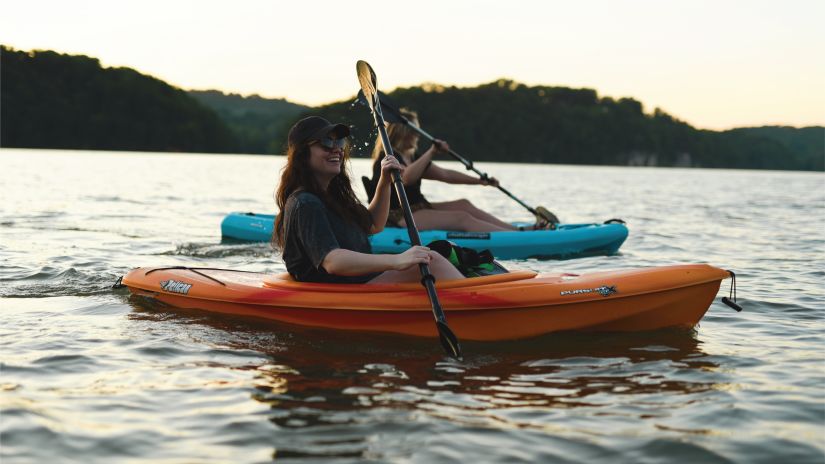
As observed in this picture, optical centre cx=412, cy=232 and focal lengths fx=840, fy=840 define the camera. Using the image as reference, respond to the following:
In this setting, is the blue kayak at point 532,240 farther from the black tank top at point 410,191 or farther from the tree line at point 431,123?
the tree line at point 431,123

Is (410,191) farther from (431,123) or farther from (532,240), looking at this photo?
(431,123)

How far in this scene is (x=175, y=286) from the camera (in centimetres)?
570

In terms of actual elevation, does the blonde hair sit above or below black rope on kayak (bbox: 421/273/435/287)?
above

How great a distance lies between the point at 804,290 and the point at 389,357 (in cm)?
419

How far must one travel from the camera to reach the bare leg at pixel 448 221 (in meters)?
8.77

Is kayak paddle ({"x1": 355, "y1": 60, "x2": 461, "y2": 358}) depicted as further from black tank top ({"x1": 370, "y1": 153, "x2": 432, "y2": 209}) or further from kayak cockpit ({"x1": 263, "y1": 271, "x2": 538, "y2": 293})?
black tank top ({"x1": 370, "y1": 153, "x2": 432, "y2": 209})

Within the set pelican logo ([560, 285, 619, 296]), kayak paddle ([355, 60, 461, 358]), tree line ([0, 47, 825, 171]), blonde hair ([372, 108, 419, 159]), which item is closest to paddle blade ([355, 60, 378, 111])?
kayak paddle ([355, 60, 461, 358])

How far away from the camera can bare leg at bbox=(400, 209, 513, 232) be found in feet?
28.8

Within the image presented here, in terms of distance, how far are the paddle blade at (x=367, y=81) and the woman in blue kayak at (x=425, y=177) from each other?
0.84 metres

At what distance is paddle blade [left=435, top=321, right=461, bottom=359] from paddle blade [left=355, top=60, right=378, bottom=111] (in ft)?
8.06

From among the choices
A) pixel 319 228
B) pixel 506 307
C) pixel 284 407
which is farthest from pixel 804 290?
pixel 284 407

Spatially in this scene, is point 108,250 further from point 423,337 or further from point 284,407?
point 284,407

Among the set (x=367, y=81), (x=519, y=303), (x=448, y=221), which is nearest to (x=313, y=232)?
(x=519, y=303)

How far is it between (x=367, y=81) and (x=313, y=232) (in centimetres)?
256
